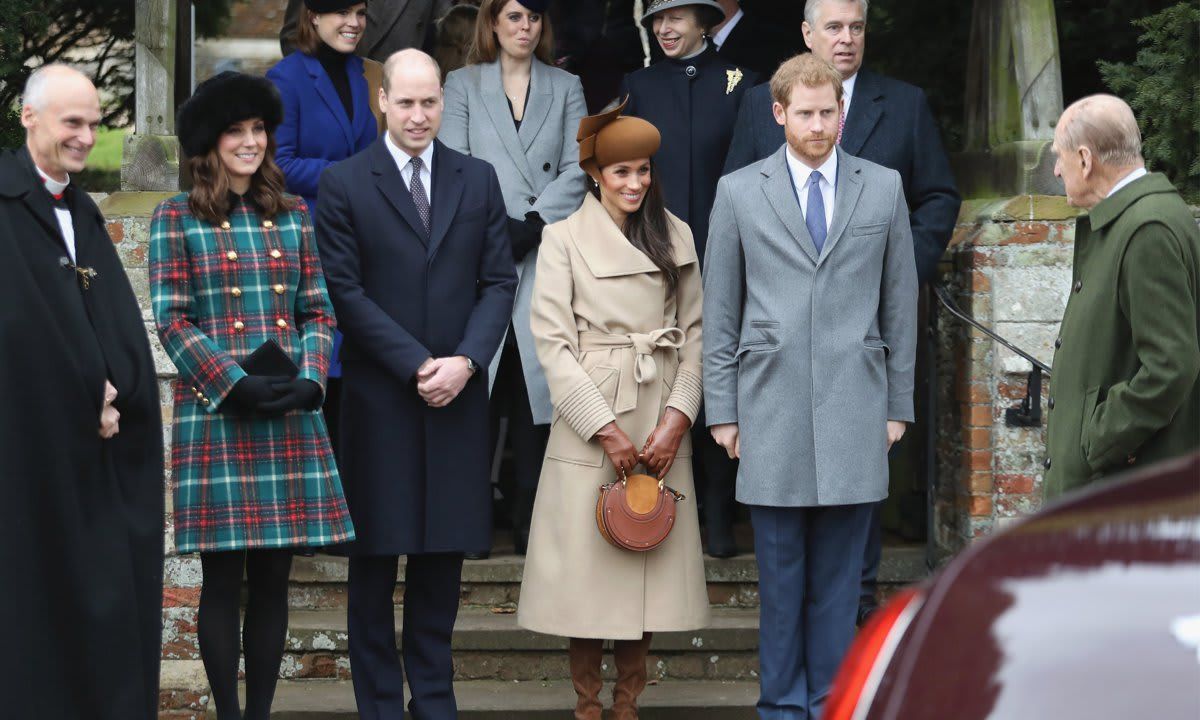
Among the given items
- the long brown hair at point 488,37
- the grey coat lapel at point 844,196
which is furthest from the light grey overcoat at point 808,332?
the long brown hair at point 488,37

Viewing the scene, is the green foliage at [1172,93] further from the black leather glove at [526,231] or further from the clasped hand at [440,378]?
the clasped hand at [440,378]

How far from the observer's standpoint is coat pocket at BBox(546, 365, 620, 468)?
5.32 metres

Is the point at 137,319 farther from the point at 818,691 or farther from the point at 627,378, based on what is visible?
the point at 818,691

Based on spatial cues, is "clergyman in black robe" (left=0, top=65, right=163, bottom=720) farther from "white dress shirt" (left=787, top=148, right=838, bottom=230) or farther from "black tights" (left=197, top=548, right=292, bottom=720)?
"white dress shirt" (left=787, top=148, right=838, bottom=230)

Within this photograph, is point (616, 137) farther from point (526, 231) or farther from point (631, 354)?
point (526, 231)

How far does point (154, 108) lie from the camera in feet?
21.3

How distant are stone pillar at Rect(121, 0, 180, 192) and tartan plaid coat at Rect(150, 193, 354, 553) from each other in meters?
1.49

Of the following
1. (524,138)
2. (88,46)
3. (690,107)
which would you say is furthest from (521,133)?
(88,46)

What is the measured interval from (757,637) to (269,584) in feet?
6.43

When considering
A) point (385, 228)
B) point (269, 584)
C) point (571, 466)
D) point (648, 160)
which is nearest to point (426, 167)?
point (385, 228)

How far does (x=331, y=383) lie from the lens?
6227 millimetres

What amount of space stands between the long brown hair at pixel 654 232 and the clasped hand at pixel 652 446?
Result: 457 mm

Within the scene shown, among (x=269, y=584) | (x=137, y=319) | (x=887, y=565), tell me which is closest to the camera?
(x=137, y=319)

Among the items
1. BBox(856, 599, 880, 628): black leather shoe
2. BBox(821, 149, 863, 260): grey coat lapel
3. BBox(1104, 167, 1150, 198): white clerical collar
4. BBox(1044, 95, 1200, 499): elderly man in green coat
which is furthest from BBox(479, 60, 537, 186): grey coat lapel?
BBox(1104, 167, 1150, 198): white clerical collar
